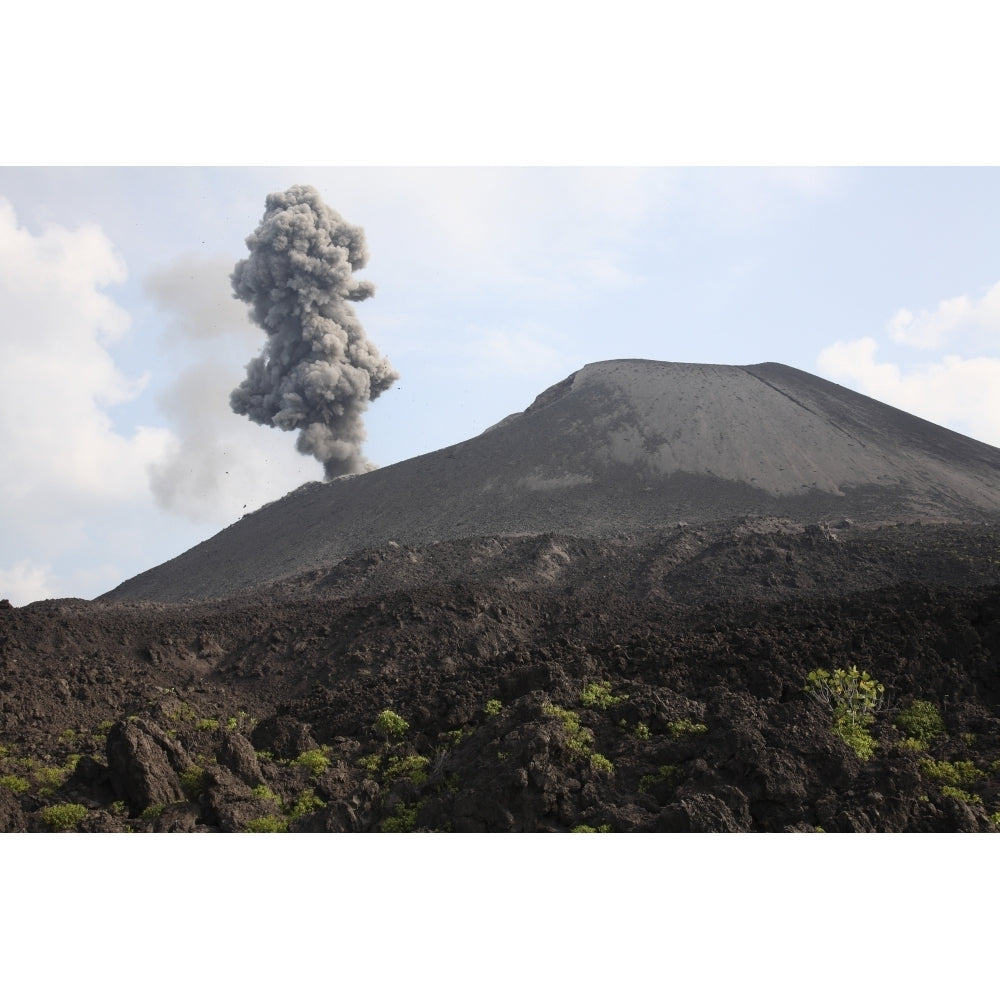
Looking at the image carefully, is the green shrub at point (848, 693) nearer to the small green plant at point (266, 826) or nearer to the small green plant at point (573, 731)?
the small green plant at point (573, 731)

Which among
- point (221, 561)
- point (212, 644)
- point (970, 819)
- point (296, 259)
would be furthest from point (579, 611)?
point (296, 259)

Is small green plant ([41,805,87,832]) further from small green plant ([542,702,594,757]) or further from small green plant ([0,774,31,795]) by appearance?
small green plant ([542,702,594,757])

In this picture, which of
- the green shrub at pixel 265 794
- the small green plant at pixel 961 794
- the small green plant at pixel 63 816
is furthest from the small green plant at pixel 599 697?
the small green plant at pixel 63 816

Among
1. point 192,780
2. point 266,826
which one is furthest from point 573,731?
point 192,780

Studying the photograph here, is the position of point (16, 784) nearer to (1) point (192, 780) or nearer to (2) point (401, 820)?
(1) point (192, 780)

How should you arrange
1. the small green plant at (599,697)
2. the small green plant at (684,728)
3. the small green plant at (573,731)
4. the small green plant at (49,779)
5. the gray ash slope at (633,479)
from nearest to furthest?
the small green plant at (573,731) → the small green plant at (684,728) → the small green plant at (49,779) → the small green plant at (599,697) → the gray ash slope at (633,479)

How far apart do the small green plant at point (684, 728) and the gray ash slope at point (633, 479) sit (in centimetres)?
2630

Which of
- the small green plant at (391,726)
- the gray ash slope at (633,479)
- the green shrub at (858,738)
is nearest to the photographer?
the green shrub at (858,738)

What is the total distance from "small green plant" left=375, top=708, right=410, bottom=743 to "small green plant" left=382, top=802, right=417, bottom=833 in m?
3.17

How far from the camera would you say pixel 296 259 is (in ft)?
189

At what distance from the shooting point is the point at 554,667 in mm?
13750

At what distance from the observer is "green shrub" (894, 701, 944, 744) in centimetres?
1196

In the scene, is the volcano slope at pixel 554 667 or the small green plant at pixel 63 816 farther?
the small green plant at pixel 63 816

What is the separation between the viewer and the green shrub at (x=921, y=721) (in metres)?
12.0
